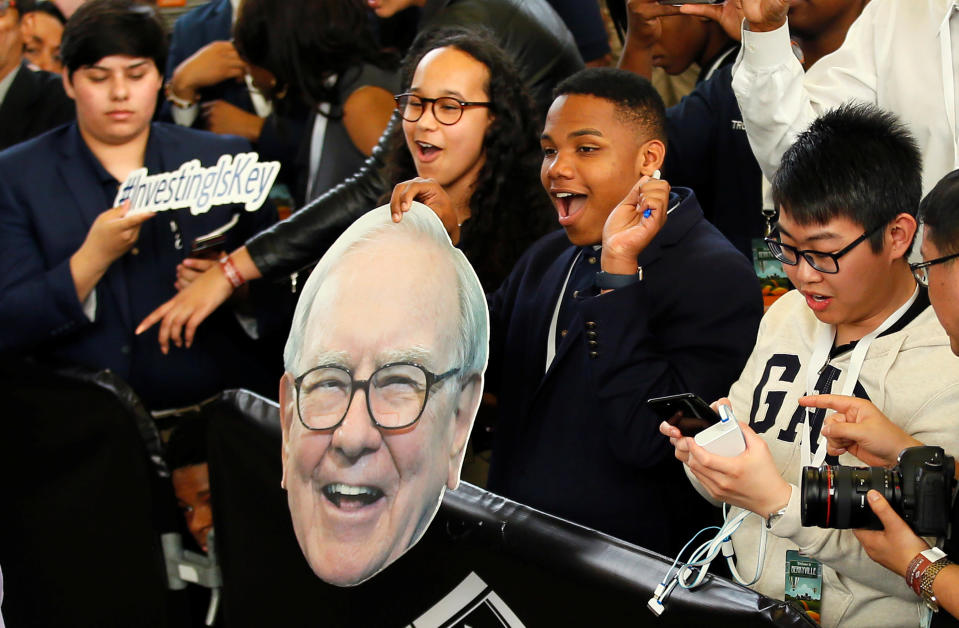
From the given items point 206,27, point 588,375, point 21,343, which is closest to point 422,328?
point 588,375

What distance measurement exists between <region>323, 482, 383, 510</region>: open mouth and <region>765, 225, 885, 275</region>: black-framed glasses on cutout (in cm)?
94

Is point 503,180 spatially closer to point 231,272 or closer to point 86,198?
point 231,272

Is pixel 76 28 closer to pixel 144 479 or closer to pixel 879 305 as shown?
pixel 144 479

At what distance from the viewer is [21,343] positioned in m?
3.46

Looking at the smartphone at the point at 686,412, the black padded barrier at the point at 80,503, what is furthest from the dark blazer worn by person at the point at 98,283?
the smartphone at the point at 686,412

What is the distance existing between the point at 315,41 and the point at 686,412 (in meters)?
2.02

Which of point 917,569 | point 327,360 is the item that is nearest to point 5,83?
point 327,360

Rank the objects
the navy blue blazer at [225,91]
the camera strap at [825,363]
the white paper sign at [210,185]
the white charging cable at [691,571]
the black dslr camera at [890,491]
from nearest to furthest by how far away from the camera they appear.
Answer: the black dslr camera at [890,491], the white charging cable at [691,571], the camera strap at [825,363], the white paper sign at [210,185], the navy blue blazer at [225,91]

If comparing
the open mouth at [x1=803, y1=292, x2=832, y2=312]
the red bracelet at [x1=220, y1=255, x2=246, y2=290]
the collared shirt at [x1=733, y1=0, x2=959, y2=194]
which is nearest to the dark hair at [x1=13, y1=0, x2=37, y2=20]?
the red bracelet at [x1=220, y1=255, x2=246, y2=290]

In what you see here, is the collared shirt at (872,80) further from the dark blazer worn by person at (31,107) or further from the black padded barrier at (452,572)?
the dark blazer worn by person at (31,107)

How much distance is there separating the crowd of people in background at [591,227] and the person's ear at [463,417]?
0.34 ft

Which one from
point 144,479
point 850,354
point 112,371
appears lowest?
point 144,479

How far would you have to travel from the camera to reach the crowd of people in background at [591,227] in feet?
6.50

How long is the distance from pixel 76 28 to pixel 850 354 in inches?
96.7
